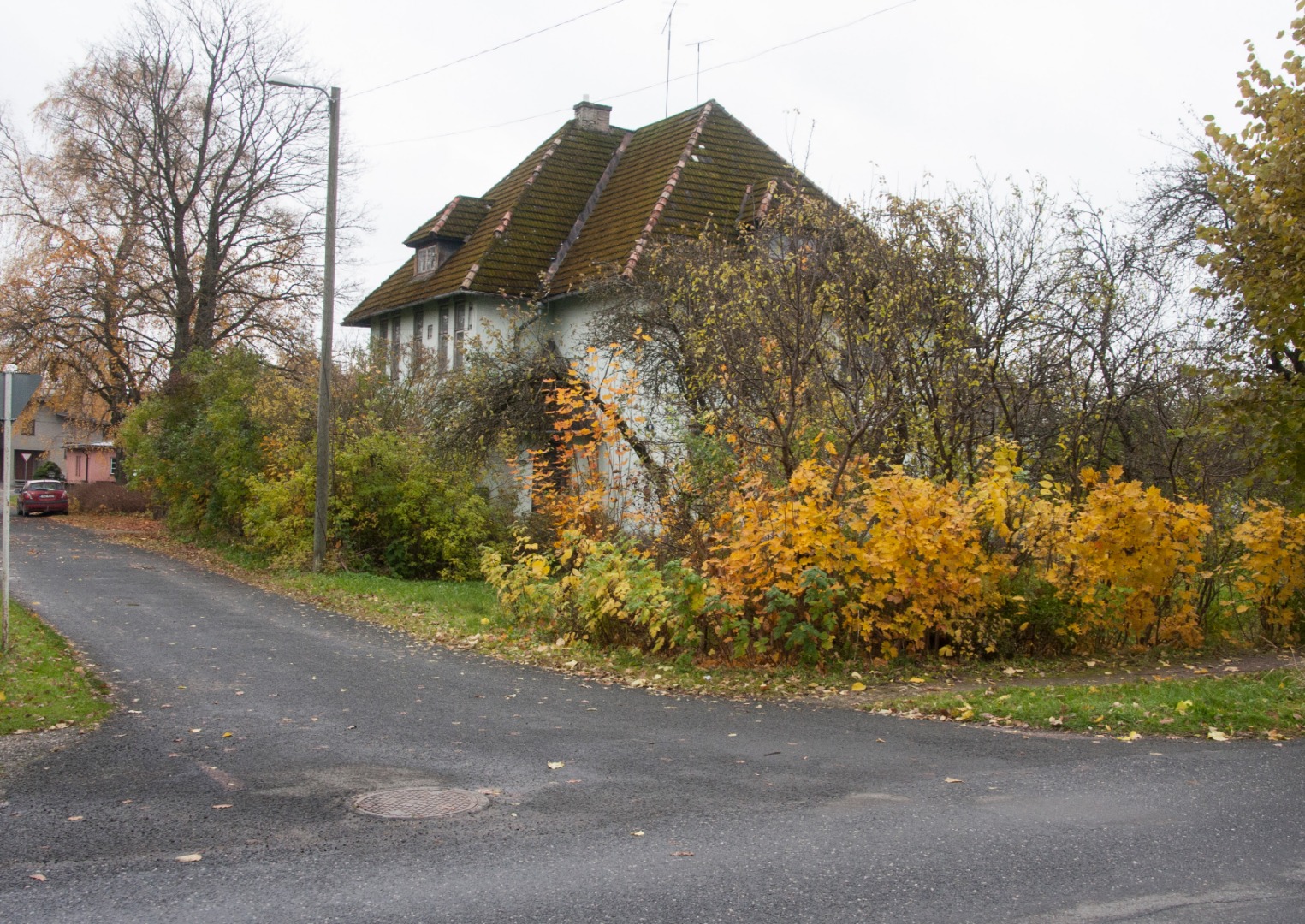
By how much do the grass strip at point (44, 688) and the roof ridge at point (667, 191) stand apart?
14290mm

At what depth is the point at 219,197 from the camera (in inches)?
1468

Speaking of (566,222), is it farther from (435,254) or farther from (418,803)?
(418,803)

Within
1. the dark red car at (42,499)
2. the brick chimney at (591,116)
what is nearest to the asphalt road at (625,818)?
the brick chimney at (591,116)

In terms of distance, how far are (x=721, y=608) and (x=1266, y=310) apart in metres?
5.63

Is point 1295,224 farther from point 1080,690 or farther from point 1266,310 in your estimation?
point 1080,690

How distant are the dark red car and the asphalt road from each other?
38.9m

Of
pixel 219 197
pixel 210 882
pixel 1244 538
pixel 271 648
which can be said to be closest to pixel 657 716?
pixel 210 882

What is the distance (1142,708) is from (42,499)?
44638 millimetres

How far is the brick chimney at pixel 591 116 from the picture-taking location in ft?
118

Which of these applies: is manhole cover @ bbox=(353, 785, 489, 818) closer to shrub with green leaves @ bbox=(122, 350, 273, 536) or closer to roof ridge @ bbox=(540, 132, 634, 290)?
shrub with green leaves @ bbox=(122, 350, 273, 536)

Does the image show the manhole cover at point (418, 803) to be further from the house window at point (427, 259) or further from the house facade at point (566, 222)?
the house window at point (427, 259)

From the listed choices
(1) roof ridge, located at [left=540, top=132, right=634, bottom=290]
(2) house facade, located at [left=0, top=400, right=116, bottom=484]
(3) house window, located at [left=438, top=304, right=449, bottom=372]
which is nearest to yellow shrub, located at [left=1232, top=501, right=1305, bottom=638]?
(1) roof ridge, located at [left=540, top=132, right=634, bottom=290]

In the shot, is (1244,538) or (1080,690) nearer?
(1080,690)

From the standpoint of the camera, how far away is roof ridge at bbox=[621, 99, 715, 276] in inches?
1032
